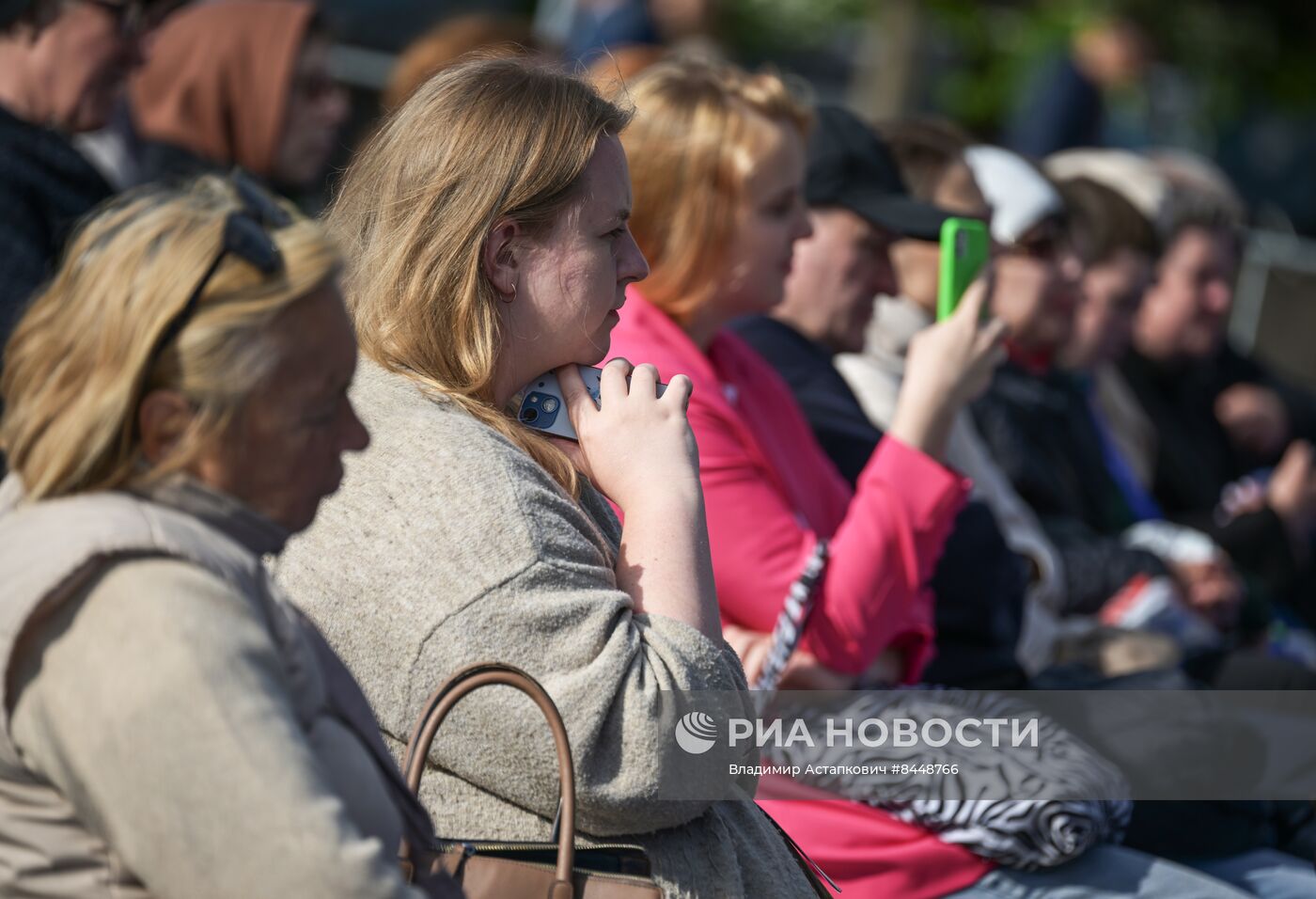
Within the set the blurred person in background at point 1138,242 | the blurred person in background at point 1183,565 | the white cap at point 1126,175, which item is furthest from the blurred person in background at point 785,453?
the white cap at point 1126,175

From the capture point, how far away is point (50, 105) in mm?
3584

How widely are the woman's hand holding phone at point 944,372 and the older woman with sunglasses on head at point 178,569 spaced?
5.01 ft

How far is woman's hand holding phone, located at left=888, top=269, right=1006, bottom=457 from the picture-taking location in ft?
9.31

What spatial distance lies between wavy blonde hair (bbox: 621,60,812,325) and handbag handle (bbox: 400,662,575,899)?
139 centimetres

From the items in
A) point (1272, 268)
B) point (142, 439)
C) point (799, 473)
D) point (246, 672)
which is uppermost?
point (142, 439)

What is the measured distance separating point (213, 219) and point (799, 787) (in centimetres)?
152

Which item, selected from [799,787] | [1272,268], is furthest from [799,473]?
[1272,268]

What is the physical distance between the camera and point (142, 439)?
139cm

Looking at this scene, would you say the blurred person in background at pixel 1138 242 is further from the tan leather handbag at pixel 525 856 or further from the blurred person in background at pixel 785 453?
the tan leather handbag at pixel 525 856

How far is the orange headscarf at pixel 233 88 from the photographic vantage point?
4.70 m

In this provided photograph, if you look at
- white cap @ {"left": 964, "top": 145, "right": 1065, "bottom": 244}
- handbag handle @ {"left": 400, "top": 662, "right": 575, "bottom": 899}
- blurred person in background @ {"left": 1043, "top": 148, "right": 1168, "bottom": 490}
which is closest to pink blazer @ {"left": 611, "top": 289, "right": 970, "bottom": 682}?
handbag handle @ {"left": 400, "top": 662, "right": 575, "bottom": 899}

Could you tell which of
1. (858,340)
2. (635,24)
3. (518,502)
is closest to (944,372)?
(858,340)

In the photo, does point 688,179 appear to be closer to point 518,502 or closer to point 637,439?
point 637,439

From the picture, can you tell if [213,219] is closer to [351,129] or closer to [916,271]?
[916,271]
